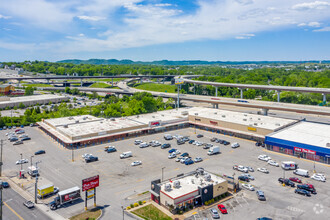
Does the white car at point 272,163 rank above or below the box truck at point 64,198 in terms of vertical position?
above

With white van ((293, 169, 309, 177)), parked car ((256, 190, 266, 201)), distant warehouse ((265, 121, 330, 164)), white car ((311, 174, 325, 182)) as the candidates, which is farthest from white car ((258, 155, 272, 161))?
parked car ((256, 190, 266, 201))

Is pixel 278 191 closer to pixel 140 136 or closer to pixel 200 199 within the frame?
pixel 200 199

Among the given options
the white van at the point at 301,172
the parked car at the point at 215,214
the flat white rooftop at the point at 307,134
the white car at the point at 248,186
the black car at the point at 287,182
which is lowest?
the parked car at the point at 215,214

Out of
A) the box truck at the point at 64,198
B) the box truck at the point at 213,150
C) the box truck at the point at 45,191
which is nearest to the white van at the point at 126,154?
the box truck at the point at 213,150

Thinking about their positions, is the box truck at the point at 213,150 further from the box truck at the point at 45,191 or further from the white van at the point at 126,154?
the box truck at the point at 45,191

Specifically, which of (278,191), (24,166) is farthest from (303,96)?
(24,166)

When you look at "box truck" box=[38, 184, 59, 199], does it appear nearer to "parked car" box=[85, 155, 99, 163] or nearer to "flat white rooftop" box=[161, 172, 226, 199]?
"parked car" box=[85, 155, 99, 163]
